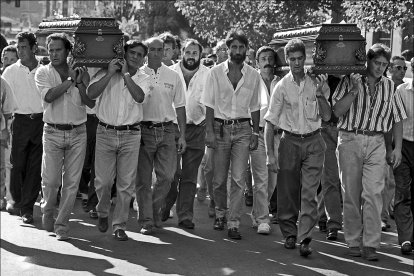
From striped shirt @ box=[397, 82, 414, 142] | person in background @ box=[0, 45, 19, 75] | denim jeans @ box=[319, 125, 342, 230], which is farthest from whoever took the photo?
person in background @ box=[0, 45, 19, 75]

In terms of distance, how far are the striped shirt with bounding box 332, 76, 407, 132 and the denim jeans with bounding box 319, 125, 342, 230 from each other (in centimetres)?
151

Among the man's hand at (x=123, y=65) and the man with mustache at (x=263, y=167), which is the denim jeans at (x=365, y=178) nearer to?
the man with mustache at (x=263, y=167)

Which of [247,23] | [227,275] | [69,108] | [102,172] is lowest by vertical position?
[227,275]

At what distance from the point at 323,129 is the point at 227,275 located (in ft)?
10.7

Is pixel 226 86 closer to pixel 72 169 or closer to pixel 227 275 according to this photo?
pixel 72 169

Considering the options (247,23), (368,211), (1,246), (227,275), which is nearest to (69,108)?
(1,246)

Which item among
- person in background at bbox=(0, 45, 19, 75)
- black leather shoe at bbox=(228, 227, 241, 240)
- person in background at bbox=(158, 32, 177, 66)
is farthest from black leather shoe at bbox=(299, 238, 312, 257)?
person in background at bbox=(0, 45, 19, 75)

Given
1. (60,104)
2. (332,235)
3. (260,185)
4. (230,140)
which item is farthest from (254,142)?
(60,104)

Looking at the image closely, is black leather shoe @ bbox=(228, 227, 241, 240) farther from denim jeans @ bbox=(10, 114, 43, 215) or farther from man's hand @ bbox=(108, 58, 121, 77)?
denim jeans @ bbox=(10, 114, 43, 215)

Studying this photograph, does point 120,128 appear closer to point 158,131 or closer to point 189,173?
point 158,131

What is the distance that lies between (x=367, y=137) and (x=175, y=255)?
7.57ft

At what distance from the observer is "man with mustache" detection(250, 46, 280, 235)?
11.4 meters

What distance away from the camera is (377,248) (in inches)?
398

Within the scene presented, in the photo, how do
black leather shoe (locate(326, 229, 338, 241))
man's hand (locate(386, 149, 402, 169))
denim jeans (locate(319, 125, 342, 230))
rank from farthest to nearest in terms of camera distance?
denim jeans (locate(319, 125, 342, 230))
black leather shoe (locate(326, 229, 338, 241))
man's hand (locate(386, 149, 402, 169))
